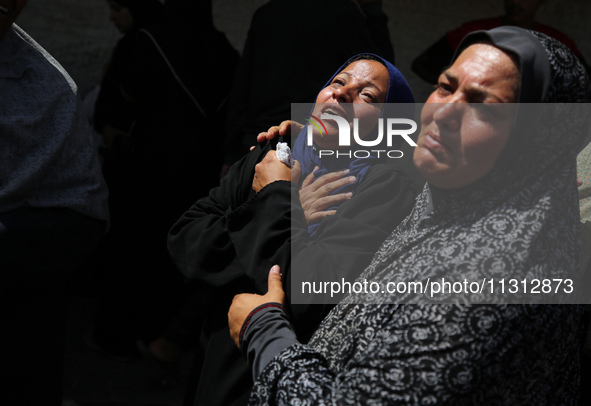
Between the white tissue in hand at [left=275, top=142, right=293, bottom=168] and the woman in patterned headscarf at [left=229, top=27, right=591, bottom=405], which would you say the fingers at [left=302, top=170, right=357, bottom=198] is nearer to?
the white tissue in hand at [left=275, top=142, right=293, bottom=168]

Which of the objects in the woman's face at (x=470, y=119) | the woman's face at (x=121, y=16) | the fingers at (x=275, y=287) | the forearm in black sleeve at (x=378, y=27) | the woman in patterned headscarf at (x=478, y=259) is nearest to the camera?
the woman in patterned headscarf at (x=478, y=259)

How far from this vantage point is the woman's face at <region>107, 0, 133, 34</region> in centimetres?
408

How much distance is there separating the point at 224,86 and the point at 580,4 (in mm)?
3075

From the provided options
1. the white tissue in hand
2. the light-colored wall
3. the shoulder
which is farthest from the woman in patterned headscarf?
the light-colored wall

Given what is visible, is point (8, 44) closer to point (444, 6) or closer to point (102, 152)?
point (102, 152)

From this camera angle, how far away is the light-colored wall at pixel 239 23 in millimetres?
4641

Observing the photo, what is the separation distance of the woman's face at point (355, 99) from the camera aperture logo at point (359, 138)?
0.5 inches

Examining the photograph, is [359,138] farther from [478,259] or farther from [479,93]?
[478,259]

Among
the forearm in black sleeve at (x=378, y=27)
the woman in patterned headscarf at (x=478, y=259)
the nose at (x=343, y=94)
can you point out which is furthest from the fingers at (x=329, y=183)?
the forearm in black sleeve at (x=378, y=27)

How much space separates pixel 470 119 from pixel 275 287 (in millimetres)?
652

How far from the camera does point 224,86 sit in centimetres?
373

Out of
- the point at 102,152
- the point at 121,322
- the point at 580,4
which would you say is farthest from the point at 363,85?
the point at 580,4

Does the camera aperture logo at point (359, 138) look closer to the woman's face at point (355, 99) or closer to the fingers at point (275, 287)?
the woman's face at point (355, 99)

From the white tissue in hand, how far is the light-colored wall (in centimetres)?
314
